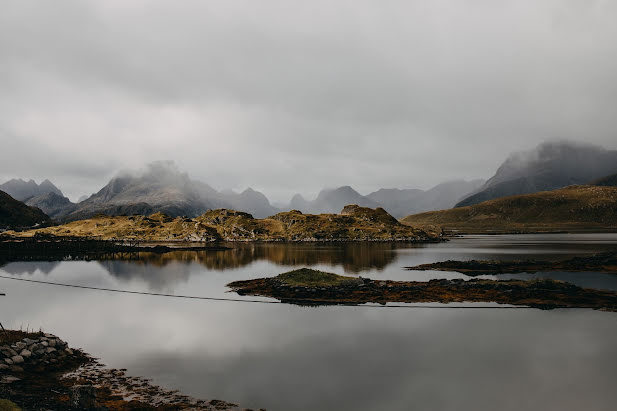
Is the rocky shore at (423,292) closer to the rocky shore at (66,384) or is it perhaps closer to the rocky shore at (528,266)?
the rocky shore at (528,266)

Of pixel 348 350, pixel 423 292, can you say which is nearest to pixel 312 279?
pixel 423 292

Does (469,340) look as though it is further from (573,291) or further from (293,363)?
(573,291)

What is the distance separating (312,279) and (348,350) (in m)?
26.0

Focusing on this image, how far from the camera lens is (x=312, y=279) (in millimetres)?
52094

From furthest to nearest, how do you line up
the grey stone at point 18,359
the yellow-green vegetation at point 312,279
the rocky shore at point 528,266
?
1. the rocky shore at point 528,266
2. the yellow-green vegetation at point 312,279
3. the grey stone at point 18,359

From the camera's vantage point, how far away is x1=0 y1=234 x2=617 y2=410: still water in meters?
18.7

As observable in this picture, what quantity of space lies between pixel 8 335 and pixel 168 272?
5253 centimetres

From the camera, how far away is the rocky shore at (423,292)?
138 ft

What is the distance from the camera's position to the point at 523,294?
1759 inches

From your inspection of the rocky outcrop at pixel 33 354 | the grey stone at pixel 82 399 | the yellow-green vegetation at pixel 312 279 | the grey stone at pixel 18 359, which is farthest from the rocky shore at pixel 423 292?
the grey stone at pixel 82 399

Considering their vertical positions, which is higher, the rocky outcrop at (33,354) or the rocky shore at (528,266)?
the rocky outcrop at (33,354)

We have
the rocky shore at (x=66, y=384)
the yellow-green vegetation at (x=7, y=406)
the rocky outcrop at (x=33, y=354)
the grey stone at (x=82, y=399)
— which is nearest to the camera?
the yellow-green vegetation at (x=7, y=406)

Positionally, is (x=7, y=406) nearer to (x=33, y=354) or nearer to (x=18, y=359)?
(x=18, y=359)

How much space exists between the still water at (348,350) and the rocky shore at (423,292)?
3.79m
